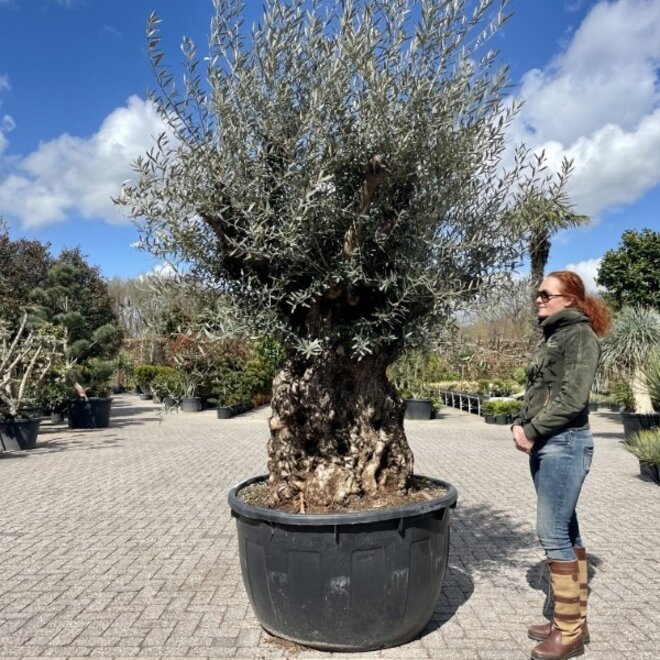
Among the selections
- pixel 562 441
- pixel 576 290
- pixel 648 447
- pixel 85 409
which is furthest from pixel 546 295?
pixel 85 409

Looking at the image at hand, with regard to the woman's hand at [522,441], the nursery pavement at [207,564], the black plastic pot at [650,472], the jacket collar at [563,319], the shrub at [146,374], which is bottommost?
the nursery pavement at [207,564]

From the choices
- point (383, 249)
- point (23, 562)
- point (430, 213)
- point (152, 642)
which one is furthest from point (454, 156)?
point (23, 562)

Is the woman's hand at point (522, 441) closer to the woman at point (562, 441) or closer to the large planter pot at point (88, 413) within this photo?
the woman at point (562, 441)

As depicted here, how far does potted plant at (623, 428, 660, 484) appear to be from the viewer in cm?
870

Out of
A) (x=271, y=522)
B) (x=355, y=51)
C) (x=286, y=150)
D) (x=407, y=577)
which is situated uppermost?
(x=355, y=51)

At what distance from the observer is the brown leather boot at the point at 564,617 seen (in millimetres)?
3498

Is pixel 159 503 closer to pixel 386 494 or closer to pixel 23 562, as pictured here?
pixel 23 562

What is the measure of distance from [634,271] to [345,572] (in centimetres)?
2495

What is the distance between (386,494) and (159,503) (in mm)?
4700

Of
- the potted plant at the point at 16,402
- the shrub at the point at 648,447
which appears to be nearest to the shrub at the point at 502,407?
the shrub at the point at 648,447

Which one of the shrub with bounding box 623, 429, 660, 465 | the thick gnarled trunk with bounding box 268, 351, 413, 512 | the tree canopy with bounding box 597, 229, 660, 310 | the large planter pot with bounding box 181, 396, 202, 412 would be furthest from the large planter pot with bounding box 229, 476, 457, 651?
the tree canopy with bounding box 597, 229, 660, 310

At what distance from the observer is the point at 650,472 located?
29.8 feet

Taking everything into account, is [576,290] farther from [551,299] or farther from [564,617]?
[564,617]

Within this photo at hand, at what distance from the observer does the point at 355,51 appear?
131 inches
